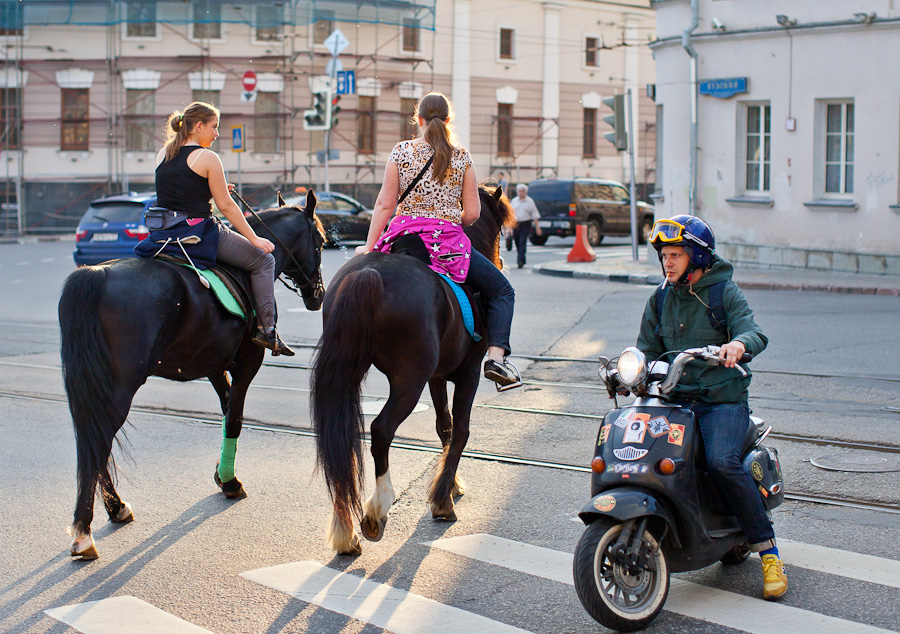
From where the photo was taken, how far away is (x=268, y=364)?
11.5 metres

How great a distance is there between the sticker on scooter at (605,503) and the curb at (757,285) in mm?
13696

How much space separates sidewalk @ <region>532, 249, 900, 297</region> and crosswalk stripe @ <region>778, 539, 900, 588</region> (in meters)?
12.5

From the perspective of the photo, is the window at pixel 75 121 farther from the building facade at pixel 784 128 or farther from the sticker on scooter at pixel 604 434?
the sticker on scooter at pixel 604 434

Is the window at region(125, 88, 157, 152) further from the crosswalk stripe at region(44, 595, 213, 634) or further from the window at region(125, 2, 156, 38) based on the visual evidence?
the crosswalk stripe at region(44, 595, 213, 634)

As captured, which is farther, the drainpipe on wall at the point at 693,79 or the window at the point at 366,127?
the window at the point at 366,127

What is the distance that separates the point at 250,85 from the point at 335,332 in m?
30.9

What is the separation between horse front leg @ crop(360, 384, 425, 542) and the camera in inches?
209

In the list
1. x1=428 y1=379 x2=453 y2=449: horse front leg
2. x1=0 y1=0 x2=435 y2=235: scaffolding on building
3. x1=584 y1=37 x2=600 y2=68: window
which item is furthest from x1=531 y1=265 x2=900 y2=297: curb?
x1=584 y1=37 x2=600 y2=68: window

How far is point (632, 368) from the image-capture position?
4484 millimetres

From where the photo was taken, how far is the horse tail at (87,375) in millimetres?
5312

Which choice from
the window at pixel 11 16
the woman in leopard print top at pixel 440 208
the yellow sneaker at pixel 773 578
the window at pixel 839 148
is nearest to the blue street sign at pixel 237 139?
the window at pixel 11 16

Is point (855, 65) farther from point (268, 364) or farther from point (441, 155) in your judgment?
point (441, 155)

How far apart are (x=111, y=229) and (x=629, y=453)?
17508mm

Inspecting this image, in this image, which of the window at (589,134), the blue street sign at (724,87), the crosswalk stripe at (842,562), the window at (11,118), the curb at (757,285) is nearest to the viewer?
the crosswalk stripe at (842,562)
